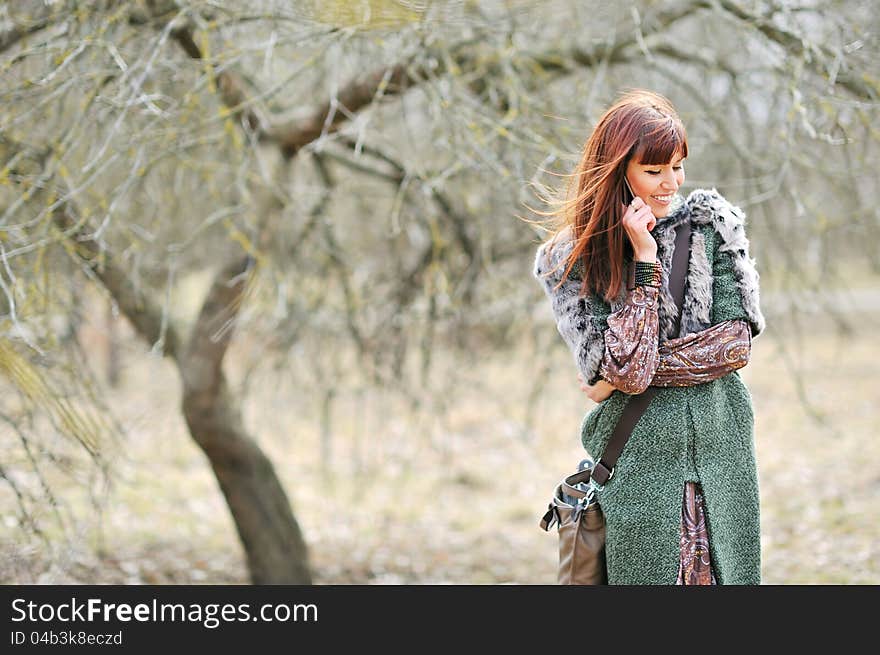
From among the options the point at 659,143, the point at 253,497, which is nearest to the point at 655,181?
the point at 659,143

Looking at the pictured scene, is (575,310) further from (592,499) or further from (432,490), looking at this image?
(432,490)

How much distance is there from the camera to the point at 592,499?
2.20m

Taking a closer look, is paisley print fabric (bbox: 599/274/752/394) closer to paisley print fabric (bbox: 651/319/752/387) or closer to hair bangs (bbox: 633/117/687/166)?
paisley print fabric (bbox: 651/319/752/387)

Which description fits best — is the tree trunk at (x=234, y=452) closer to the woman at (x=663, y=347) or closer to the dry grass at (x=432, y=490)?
the dry grass at (x=432, y=490)

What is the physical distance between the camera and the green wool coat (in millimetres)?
2100

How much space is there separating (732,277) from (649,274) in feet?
0.61

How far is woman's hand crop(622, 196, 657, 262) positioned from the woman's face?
0.14ft

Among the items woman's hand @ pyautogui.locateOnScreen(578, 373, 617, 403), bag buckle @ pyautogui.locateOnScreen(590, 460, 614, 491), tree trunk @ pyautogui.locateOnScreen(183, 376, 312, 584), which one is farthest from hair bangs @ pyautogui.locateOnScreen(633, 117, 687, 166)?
tree trunk @ pyautogui.locateOnScreen(183, 376, 312, 584)

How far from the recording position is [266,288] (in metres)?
4.71

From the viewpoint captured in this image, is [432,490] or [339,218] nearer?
[339,218]

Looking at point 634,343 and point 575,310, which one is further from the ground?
point 575,310
